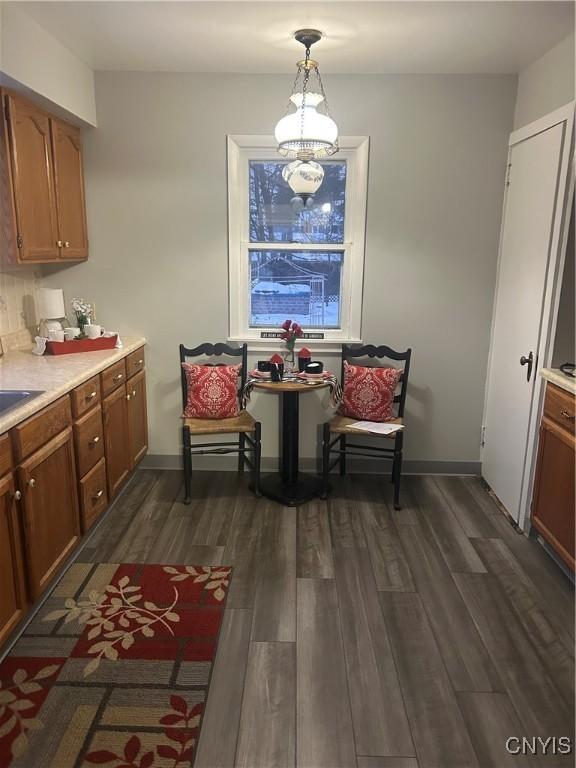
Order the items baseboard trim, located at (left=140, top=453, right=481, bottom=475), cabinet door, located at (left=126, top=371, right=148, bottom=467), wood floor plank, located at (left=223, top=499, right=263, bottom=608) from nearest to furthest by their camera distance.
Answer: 1. wood floor plank, located at (left=223, top=499, right=263, bottom=608)
2. cabinet door, located at (left=126, top=371, right=148, bottom=467)
3. baseboard trim, located at (left=140, top=453, right=481, bottom=475)

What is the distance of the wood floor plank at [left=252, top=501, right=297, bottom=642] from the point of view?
2.31m

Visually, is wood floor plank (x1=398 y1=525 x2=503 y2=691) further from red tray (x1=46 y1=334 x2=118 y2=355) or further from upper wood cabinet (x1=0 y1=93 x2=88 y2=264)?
upper wood cabinet (x1=0 y1=93 x2=88 y2=264)

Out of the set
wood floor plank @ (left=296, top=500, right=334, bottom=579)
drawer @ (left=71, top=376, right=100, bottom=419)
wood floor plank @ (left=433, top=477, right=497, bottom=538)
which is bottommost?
wood floor plank @ (left=296, top=500, right=334, bottom=579)

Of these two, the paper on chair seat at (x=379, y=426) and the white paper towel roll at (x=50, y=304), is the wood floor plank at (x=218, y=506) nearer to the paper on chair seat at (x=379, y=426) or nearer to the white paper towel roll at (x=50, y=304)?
the paper on chair seat at (x=379, y=426)

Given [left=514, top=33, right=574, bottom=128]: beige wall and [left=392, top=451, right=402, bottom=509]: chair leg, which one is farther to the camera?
[left=392, top=451, right=402, bottom=509]: chair leg

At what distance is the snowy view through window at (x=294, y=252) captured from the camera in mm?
3674

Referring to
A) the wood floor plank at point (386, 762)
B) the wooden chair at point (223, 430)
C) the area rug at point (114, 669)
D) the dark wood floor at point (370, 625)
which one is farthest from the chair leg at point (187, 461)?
the wood floor plank at point (386, 762)

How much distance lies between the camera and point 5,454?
6.64ft

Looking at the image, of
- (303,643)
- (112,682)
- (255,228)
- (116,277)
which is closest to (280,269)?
(255,228)

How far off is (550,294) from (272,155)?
193cm

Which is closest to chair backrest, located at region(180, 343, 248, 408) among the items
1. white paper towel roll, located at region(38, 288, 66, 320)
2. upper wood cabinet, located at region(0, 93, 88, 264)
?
white paper towel roll, located at region(38, 288, 66, 320)

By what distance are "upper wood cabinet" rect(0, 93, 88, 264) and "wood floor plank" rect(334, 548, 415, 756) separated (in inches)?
93.4

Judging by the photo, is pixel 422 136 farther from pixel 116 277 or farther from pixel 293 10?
pixel 116 277

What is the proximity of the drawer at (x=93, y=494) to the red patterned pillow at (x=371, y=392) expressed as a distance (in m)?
1.58
